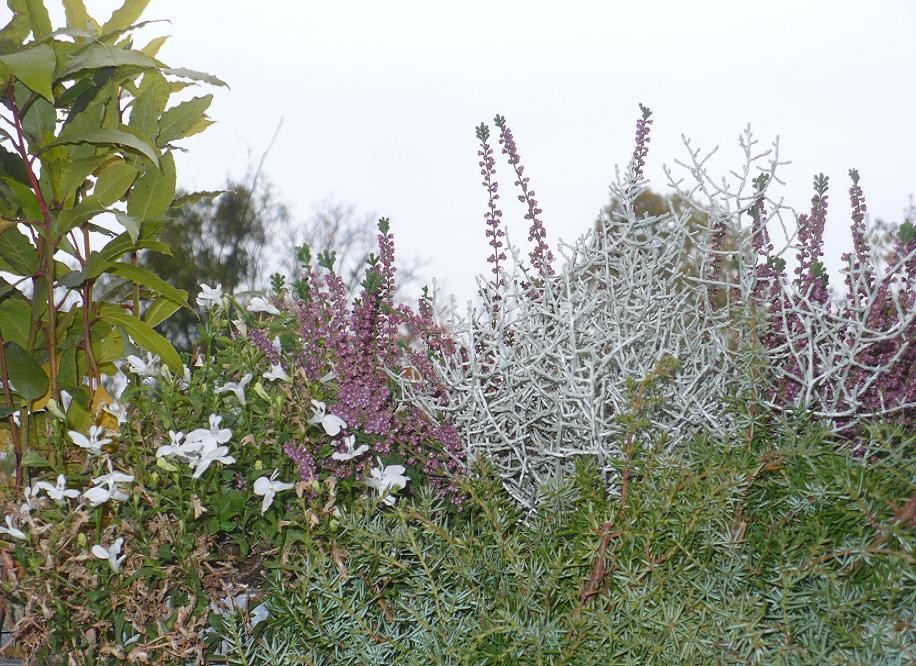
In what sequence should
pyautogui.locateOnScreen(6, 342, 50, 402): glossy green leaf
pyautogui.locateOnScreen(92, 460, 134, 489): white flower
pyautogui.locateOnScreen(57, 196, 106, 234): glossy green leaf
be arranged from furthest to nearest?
1. pyautogui.locateOnScreen(6, 342, 50, 402): glossy green leaf
2. pyautogui.locateOnScreen(57, 196, 106, 234): glossy green leaf
3. pyautogui.locateOnScreen(92, 460, 134, 489): white flower

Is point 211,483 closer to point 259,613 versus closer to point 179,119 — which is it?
point 259,613

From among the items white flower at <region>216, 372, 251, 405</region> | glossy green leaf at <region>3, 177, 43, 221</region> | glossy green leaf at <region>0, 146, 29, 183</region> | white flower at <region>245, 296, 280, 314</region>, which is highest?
glossy green leaf at <region>0, 146, 29, 183</region>

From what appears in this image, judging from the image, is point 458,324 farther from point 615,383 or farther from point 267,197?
point 267,197

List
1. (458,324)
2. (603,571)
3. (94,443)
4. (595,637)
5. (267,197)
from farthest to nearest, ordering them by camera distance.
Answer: (267,197) → (458,324) → (94,443) → (603,571) → (595,637)

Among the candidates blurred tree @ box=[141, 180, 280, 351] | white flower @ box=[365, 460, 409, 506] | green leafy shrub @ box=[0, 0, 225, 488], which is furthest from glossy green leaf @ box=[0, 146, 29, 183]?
blurred tree @ box=[141, 180, 280, 351]

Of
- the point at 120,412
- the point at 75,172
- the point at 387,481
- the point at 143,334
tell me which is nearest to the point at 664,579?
the point at 387,481

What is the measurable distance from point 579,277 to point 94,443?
1328 mm

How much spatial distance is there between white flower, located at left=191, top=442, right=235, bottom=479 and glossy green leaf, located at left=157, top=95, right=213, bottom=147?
1.25 metres

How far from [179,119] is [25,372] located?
35.9 inches

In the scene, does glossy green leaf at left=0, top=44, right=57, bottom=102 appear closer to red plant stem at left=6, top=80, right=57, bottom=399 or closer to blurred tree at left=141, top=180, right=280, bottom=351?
red plant stem at left=6, top=80, right=57, bottom=399

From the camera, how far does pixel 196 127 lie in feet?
10.4

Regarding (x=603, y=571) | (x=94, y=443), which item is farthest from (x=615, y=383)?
(x=94, y=443)

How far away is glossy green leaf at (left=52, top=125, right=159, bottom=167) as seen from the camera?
2408 mm

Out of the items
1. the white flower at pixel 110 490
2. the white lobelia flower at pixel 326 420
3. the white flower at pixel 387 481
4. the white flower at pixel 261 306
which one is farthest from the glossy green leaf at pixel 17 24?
the white flower at pixel 387 481
